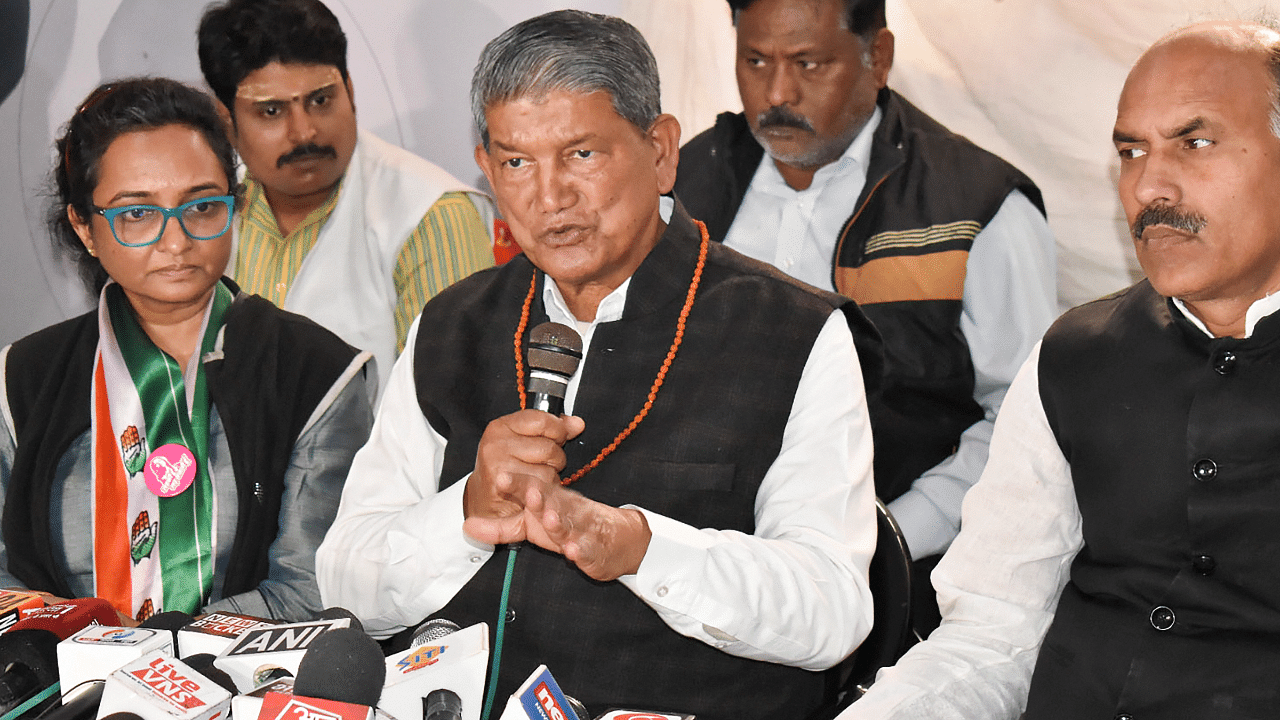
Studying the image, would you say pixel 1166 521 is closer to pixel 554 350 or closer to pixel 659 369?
pixel 659 369

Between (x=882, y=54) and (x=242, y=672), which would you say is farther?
(x=882, y=54)

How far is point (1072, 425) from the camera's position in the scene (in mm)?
1961

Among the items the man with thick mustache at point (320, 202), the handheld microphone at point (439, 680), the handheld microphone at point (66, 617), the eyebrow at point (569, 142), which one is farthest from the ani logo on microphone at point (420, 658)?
the man with thick mustache at point (320, 202)

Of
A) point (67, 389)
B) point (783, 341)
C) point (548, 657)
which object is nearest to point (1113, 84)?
point (783, 341)

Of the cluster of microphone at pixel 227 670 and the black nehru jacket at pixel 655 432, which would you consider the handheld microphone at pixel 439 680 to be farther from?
the black nehru jacket at pixel 655 432

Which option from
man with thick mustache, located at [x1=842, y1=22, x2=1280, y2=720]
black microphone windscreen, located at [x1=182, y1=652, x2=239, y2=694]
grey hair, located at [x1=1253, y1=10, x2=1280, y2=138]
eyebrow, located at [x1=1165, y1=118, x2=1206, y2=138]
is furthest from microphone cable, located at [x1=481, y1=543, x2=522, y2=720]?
grey hair, located at [x1=1253, y1=10, x2=1280, y2=138]

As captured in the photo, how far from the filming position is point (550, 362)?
1686 millimetres

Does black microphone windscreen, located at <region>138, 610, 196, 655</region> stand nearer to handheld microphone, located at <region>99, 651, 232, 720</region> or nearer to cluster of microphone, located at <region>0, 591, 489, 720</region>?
cluster of microphone, located at <region>0, 591, 489, 720</region>

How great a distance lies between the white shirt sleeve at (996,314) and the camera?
3.17m

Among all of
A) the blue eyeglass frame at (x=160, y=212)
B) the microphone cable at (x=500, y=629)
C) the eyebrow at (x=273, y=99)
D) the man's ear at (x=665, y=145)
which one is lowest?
the microphone cable at (x=500, y=629)

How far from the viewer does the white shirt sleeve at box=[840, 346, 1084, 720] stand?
1958 millimetres

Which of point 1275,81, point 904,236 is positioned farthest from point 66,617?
point 904,236

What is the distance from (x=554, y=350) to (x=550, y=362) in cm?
2

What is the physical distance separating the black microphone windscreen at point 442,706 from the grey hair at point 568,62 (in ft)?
3.55
